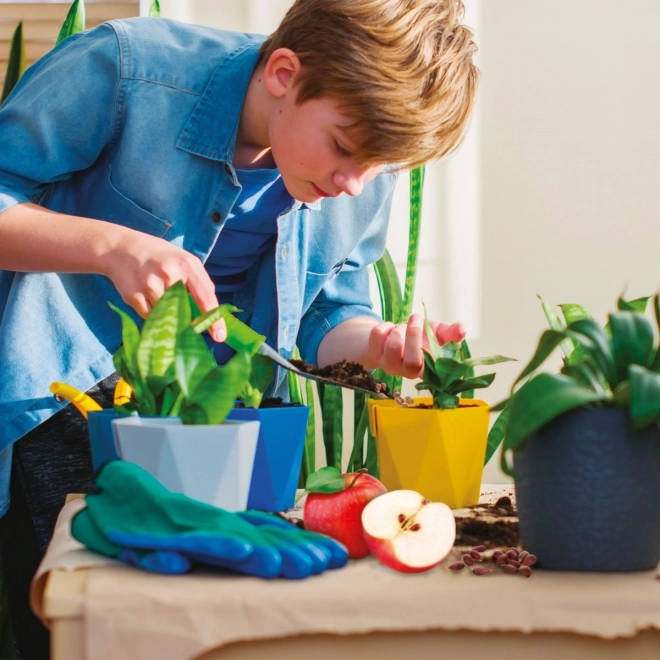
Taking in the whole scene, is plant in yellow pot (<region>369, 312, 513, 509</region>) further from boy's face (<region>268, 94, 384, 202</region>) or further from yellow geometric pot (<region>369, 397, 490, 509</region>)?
boy's face (<region>268, 94, 384, 202</region>)

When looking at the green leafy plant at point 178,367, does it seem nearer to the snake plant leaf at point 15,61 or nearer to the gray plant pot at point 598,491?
the gray plant pot at point 598,491

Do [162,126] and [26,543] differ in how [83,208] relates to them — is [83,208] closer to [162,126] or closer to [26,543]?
[162,126]

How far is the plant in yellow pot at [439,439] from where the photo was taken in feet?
2.48

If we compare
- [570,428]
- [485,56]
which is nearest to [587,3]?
[485,56]

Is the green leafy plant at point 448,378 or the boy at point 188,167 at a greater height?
the boy at point 188,167

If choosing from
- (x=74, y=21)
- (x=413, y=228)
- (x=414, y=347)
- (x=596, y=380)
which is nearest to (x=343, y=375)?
(x=414, y=347)

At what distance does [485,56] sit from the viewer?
7.28 feet

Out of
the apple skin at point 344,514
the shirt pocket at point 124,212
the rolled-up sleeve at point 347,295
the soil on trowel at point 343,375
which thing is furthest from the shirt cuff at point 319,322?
the apple skin at point 344,514

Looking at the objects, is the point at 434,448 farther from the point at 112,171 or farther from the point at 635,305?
the point at 112,171

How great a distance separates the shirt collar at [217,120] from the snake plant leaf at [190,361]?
0.51 m

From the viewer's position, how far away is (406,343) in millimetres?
910

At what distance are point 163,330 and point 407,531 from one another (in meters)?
0.24

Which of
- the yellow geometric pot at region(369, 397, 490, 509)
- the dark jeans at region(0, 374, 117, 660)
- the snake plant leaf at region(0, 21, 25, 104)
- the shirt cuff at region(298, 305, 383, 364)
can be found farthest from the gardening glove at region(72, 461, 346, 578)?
the snake plant leaf at region(0, 21, 25, 104)

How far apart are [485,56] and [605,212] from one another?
1.68ft
